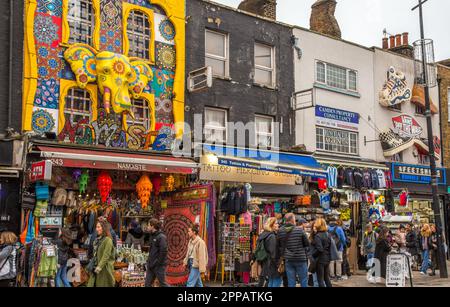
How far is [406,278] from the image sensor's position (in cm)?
1555

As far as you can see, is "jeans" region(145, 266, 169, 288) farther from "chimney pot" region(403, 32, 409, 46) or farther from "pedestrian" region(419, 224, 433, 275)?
"chimney pot" region(403, 32, 409, 46)

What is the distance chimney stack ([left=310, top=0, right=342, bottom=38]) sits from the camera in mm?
24000

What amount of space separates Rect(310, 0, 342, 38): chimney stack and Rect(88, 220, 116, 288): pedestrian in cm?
1590

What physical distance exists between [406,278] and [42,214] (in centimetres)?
997

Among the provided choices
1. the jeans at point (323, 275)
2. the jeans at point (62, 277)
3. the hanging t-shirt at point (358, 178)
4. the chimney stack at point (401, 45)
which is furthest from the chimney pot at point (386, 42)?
the jeans at point (62, 277)

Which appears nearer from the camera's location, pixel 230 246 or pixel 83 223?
pixel 83 223

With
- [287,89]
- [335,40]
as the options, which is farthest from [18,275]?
[335,40]

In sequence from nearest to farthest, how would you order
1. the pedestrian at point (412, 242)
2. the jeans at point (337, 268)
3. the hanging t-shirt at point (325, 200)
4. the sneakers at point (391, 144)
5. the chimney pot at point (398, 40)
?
the jeans at point (337, 268) < the pedestrian at point (412, 242) < the hanging t-shirt at point (325, 200) < the sneakers at point (391, 144) < the chimney pot at point (398, 40)

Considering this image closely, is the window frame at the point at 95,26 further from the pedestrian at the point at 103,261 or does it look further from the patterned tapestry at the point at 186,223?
the pedestrian at the point at 103,261

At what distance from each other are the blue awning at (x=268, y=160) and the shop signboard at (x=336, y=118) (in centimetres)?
251

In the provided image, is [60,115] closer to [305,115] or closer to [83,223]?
[83,223]

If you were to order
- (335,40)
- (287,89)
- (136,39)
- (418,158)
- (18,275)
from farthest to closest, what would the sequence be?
(418,158) < (335,40) < (287,89) < (136,39) < (18,275)

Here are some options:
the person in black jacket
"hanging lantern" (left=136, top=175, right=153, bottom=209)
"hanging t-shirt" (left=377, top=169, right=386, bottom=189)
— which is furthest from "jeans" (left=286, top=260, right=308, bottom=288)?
"hanging t-shirt" (left=377, top=169, right=386, bottom=189)

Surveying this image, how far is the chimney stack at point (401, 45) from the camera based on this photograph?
26781 millimetres
